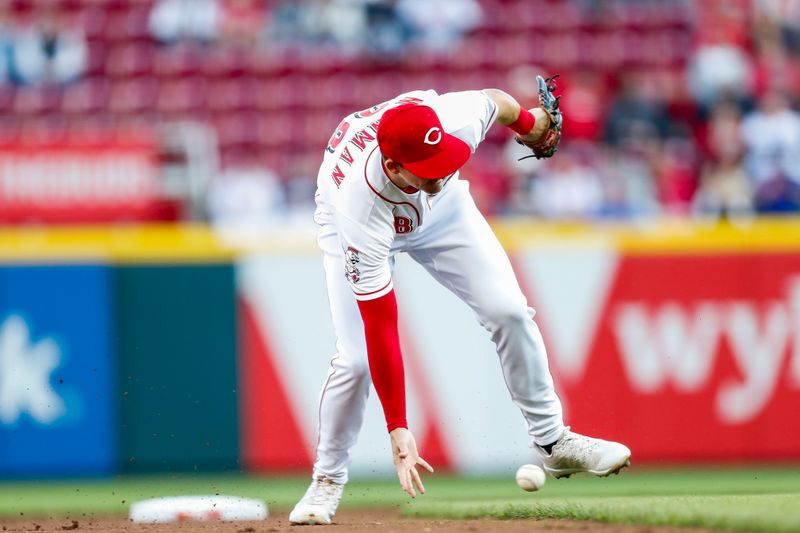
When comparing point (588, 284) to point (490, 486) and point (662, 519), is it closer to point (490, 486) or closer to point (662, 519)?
point (490, 486)

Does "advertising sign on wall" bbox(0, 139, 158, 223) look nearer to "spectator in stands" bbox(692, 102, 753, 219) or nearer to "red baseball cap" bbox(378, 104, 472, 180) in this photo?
"spectator in stands" bbox(692, 102, 753, 219)

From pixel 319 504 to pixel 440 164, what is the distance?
1.83 metres

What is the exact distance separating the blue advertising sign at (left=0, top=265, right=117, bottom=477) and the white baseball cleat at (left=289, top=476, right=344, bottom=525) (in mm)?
3030

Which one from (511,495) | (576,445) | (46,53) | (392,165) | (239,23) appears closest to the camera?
(392,165)

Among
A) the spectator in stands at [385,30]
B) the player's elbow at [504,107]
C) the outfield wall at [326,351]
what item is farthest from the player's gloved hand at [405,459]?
the spectator in stands at [385,30]

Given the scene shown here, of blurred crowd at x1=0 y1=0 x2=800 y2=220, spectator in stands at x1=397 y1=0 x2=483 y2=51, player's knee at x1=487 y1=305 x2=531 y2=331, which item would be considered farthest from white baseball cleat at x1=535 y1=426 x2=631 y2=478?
spectator in stands at x1=397 y1=0 x2=483 y2=51

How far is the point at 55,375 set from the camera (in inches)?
340

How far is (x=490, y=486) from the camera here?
8.16 m

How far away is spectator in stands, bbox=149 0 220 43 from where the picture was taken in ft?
42.2

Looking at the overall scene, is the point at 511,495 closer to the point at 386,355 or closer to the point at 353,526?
the point at 353,526

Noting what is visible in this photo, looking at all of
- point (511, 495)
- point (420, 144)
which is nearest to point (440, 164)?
point (420, 144)

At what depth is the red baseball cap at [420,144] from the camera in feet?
16.1

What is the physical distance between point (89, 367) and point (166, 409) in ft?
1.86

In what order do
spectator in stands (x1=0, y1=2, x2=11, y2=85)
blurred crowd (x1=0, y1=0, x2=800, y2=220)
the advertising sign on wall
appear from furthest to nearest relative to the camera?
spectator in stands (x1=0, y1=2, x2=11, y2=85) < blurred crowd (x1=0, y1=0, x2=800, y2=220) < the advertising sign on wall
